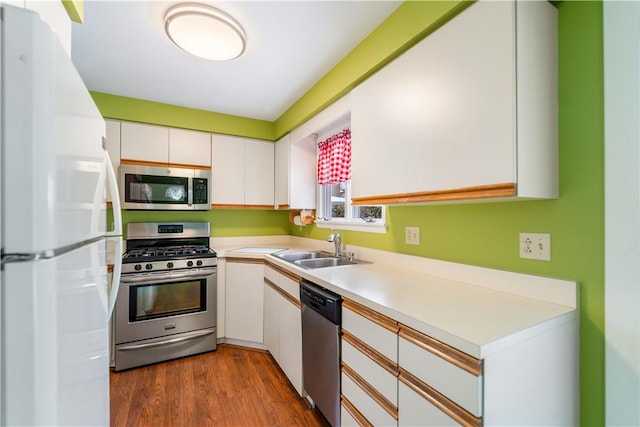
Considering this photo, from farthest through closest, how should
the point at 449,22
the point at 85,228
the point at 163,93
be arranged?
the point at 163,93, the point at 449,22, the point at 85,228

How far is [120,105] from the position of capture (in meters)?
2.66

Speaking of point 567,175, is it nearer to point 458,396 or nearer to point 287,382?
point 458,396

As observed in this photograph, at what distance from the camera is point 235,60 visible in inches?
81.0

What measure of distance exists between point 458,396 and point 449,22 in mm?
1456

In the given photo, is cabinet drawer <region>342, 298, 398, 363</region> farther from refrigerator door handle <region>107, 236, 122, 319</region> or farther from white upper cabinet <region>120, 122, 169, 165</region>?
white upper cabinet <region>120, 122, 169, 165</region>

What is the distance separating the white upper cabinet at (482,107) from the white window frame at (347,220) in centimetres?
66

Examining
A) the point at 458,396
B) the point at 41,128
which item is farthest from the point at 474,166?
the point at 41,128

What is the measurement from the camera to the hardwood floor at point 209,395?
1.74 meters

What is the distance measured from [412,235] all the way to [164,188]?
2.37 m

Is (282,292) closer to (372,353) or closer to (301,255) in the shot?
(301,255)

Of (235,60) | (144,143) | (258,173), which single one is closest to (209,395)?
(258,173)

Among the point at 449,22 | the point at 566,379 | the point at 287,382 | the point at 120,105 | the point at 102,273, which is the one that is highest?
the point at 120,105

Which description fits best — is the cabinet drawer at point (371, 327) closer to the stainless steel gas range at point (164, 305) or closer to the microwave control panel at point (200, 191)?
the stainless steel gas range at point (164, 305)

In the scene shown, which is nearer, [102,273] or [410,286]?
[102,273]
